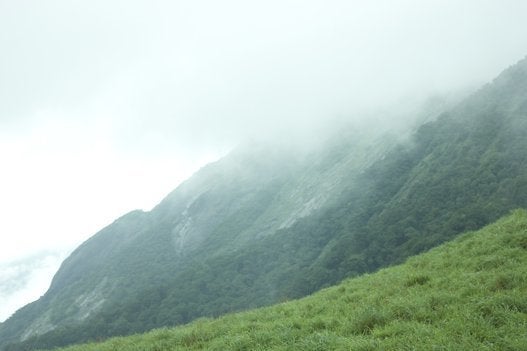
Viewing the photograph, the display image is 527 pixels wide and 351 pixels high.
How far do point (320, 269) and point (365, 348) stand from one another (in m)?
94.6

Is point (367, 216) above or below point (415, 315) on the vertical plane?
below

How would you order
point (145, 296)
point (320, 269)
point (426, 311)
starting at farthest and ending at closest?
point (145, 296)
point (320, 269)
point (426, 311)

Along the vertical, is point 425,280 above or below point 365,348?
below

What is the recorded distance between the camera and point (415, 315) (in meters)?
14.7

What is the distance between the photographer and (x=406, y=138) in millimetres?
160375

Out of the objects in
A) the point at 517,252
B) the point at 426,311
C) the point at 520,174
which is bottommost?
the point at 520,174

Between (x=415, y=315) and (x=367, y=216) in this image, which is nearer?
(x=415, y=315)

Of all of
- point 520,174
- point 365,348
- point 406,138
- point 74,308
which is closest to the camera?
point 365,348

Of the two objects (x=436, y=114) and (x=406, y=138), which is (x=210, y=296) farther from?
(x=436, y=114)

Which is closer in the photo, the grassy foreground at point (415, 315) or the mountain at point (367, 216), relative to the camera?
the grassy foreground at point (415, 315)

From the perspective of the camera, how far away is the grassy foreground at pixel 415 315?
12539 millimetres

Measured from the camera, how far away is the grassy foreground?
494 inches

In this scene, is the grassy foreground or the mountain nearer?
the grassy foreground

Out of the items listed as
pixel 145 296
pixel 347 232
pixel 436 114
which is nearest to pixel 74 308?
pixel 145 296
